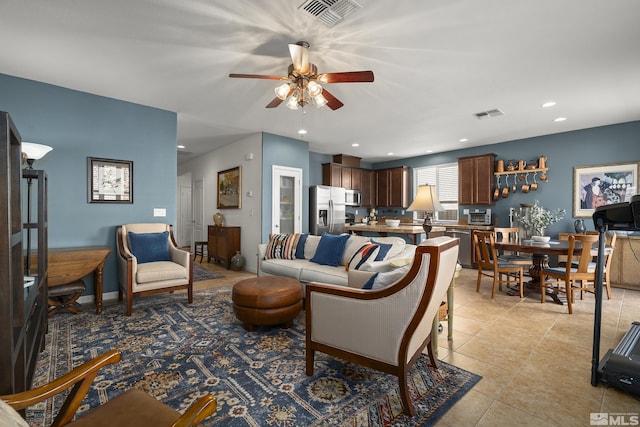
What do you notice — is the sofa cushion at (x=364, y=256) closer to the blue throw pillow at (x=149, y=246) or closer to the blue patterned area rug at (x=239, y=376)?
the blue patterned area rug at (x=239, y=376)

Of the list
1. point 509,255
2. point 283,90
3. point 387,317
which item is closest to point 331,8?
point 283,90

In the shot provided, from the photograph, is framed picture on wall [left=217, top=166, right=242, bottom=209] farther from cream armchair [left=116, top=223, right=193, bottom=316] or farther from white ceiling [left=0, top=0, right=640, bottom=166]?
cream armchair [left=116, top=223, right=193, bottom=316]

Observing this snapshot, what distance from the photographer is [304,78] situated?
2.59m

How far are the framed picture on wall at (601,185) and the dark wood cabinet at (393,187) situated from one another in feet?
10.9

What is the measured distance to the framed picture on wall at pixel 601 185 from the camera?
4.65 meters

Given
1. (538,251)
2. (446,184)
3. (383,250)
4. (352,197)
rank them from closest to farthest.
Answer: (383,250)
(538,251)
(446,184)
(352,197)

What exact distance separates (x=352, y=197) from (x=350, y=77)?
201 inches

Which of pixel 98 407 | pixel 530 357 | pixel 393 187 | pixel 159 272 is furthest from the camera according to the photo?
pixel 393 187

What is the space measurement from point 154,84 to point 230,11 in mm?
1762

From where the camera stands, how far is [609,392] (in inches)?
73.5

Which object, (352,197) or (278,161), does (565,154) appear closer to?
(352,197)

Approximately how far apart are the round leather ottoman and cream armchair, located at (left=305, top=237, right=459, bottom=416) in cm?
72

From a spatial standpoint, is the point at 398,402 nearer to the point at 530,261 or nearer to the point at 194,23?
the point at 194,23

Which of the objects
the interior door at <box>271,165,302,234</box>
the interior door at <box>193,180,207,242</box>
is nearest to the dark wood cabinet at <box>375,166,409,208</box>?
the interior door at <box>271,165,302,234</box>
